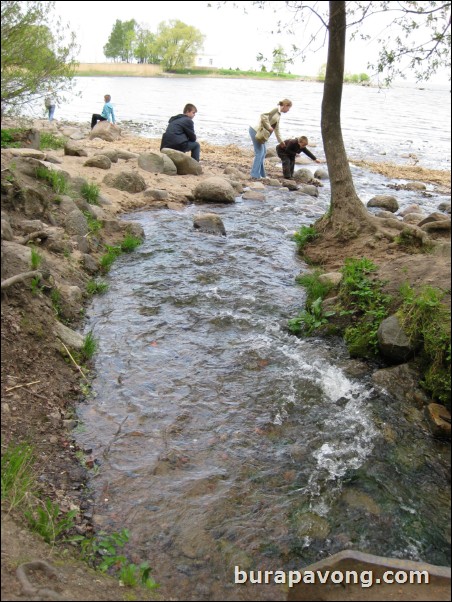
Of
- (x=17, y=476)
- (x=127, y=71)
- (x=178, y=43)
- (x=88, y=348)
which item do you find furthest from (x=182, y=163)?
(x=127, y=71)

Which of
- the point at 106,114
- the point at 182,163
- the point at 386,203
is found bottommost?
the point at 386,203

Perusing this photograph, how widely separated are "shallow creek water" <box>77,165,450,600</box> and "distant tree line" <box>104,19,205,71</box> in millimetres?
91746

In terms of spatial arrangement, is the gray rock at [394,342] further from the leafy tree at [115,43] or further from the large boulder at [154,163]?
the leafy tree at [115,43]

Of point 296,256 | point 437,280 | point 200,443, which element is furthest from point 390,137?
point 200,443

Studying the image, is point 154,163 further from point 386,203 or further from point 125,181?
point 386,203

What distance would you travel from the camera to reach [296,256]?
34.8 feet

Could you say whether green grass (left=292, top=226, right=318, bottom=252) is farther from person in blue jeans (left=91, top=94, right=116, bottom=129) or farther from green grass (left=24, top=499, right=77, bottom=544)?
person in blue jeans (left=91, top=94, right=116, bottom=129)

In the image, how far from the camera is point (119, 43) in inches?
4235

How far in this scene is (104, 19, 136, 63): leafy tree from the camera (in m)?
107

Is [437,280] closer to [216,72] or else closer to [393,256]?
[393,256]

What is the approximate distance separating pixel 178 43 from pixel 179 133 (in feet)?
277

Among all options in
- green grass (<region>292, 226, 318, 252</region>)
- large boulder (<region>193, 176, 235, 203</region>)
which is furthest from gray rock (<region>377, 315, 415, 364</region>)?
large boulder (<region>193, 176, 235, 203</region>)

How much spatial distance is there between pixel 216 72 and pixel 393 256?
115m

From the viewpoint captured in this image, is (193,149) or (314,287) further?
(193,149)
